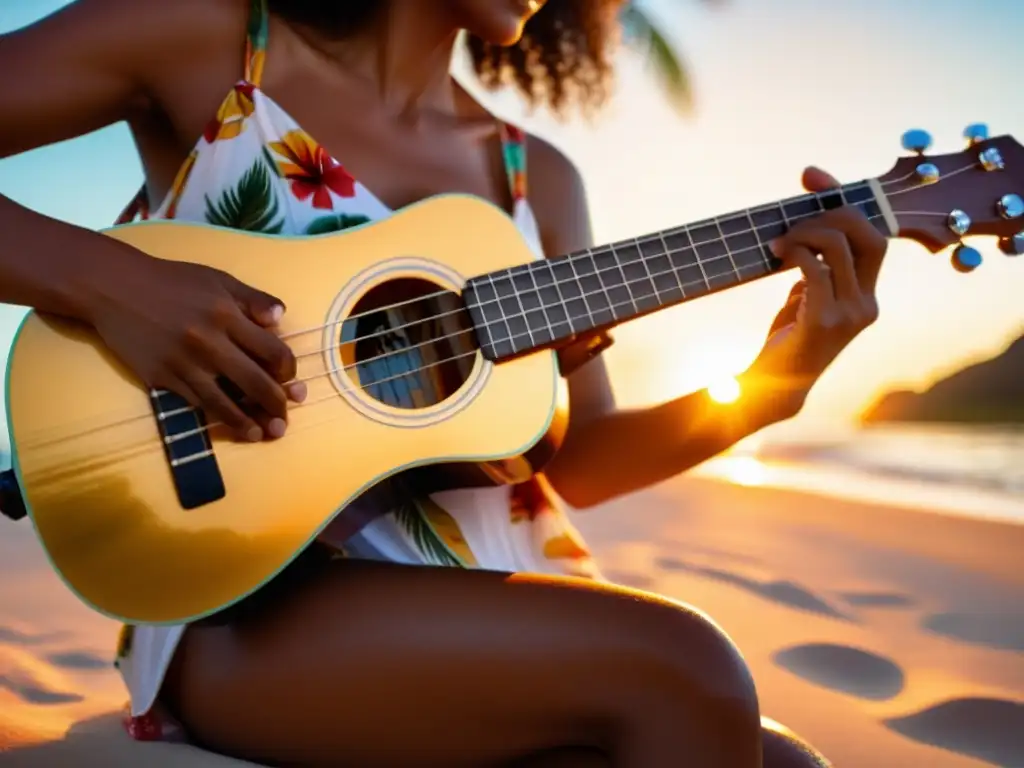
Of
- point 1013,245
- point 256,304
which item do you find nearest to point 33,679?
point 256,304

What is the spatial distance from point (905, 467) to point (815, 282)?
3.13 metres

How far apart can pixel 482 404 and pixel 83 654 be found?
4.86 feet

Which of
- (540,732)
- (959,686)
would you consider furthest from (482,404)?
(959,686)

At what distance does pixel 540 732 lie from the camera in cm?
72

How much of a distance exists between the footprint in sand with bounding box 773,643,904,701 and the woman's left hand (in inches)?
39.2

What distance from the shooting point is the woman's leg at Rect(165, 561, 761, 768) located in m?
0.68

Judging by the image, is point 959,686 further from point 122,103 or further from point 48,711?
point 122,103

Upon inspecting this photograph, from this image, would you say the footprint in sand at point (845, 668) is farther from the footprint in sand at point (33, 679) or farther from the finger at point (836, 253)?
the footprint in sand at point (33, 679)

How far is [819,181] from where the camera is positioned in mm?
1133

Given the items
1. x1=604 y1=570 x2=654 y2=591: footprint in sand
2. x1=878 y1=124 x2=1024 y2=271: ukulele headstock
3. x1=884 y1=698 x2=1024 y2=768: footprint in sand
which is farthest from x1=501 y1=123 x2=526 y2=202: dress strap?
x1=604 y1=570 x2=654 y2=591: footprint in sand

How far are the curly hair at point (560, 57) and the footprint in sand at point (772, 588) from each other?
1504mm

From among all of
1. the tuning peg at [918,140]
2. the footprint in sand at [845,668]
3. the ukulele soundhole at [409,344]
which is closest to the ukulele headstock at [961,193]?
the tuning peg at [918,140]

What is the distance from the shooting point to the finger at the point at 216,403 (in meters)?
0.79

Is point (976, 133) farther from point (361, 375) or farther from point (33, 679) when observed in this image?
point (33, 679)
